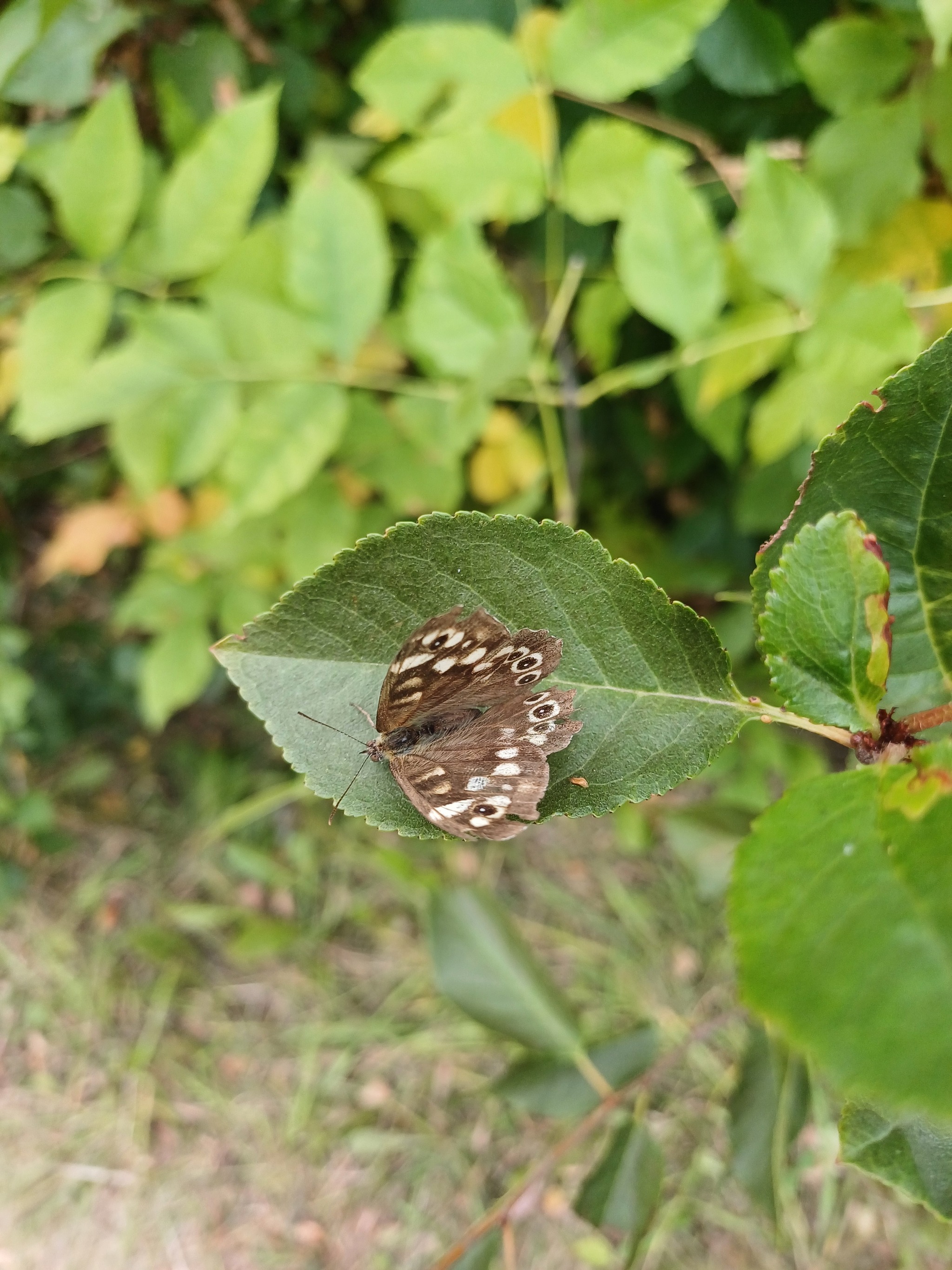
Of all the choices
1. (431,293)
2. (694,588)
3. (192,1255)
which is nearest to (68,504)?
(431,293)

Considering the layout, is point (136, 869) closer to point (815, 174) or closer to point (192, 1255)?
point (192, 1255)

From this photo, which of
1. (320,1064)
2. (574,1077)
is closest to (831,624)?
(574,1077)

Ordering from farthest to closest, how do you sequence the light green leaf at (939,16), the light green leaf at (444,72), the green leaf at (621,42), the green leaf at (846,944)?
the light green leaf at (444,72)
the green leaf at (621,42)
the light green leaf at (939,16)
the green leaf at (846,944)

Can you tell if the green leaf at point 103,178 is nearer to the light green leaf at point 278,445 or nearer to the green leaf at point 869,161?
the light green leaf at point 278,445

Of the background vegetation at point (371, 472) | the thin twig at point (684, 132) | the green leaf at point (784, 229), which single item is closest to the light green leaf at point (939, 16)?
the background vegetation at point (371, 472)

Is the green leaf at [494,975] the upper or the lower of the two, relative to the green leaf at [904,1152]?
lower

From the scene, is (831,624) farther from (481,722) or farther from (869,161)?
(869,161)

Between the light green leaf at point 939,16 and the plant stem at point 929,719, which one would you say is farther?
the light green leaf at point 939,16
